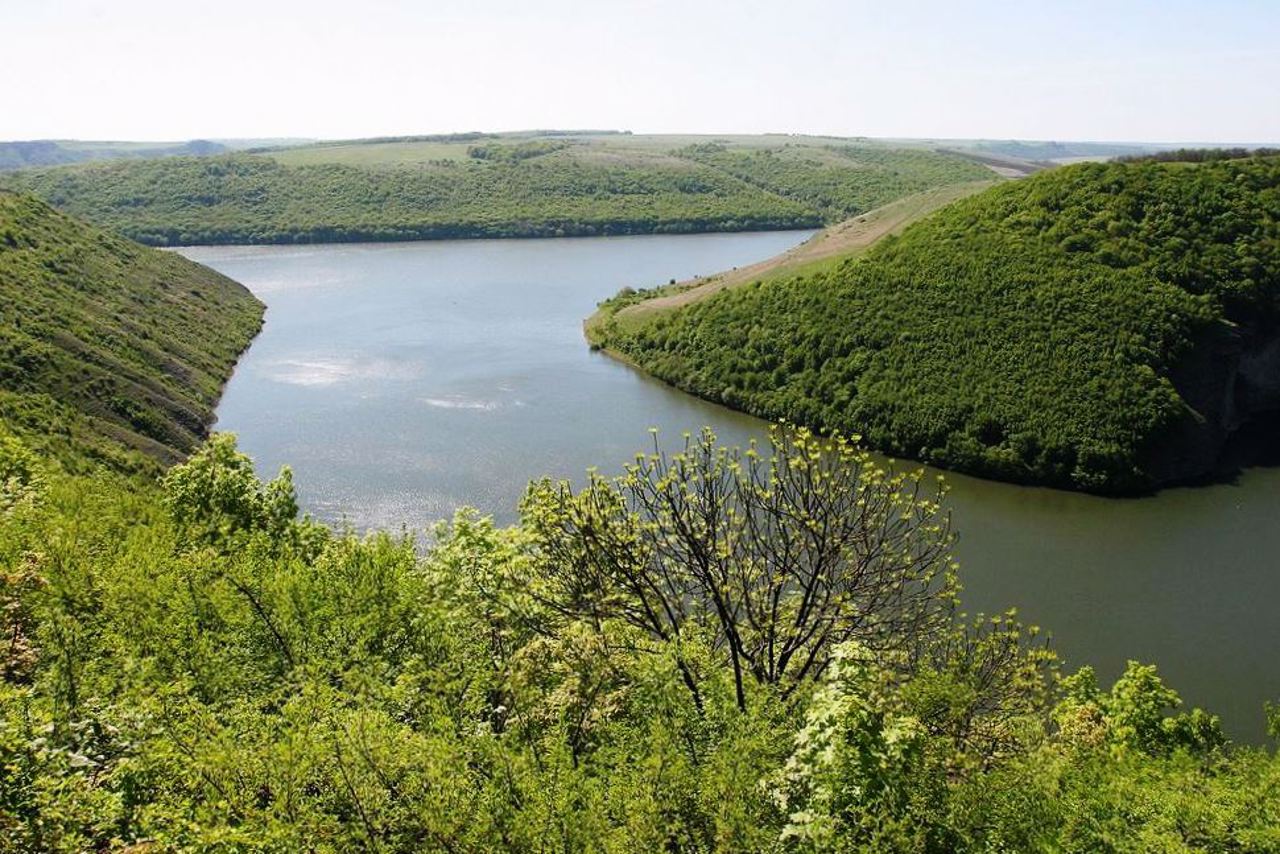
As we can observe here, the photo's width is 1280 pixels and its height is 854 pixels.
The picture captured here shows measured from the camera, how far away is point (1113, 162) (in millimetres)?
64750

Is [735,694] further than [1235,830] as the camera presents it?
Yes

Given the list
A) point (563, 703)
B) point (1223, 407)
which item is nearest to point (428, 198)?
point (1223, 407)

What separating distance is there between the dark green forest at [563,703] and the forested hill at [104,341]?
1956 centimetres

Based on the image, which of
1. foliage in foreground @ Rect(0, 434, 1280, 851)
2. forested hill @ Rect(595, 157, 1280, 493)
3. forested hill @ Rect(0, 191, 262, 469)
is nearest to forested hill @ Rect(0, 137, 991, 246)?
forested hill @ Rect(0, 191, 262, 469)

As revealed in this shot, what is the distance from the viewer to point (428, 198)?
16550 centimetres

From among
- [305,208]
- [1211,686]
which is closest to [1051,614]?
[1211,686]

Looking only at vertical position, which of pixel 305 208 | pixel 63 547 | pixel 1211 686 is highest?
pixel 305 208

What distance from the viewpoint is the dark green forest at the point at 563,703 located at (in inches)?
405

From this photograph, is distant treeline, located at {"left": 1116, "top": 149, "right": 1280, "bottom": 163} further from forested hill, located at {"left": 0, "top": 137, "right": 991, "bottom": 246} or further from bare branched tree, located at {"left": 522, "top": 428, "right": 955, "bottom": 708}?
forested hill, located at {"left": 0, "top": 137, "right": 991, "bottom": 246}

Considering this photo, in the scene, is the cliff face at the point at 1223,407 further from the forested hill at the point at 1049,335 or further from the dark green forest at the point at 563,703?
the dark green forest at the point at 563,703

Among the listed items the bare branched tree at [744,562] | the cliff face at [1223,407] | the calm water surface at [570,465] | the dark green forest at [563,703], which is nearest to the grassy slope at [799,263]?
the calm water surface at [570,465]

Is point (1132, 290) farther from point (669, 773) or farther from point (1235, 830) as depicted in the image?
point (669, 773)

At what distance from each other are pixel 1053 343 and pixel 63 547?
47754 mm

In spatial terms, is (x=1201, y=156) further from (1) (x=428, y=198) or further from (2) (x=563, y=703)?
(1) (x=428, y=198)
